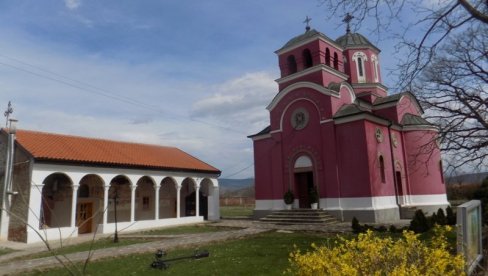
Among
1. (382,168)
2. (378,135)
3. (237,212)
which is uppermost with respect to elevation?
(378,135)

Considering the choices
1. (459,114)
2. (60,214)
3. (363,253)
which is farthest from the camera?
(60,214)

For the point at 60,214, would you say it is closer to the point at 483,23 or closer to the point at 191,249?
the point at 191,249

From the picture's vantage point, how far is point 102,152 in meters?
20.3

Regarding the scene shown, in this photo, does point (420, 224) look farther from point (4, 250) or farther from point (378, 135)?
point (4, 250)

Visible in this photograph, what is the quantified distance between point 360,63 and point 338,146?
8.53 metres

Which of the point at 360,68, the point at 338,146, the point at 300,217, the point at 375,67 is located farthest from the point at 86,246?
the point at 375,67

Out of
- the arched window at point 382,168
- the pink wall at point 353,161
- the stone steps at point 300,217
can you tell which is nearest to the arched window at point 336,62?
the pink wall at point 353,161

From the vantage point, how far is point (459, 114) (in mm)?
9023

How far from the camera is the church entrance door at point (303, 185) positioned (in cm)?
1986

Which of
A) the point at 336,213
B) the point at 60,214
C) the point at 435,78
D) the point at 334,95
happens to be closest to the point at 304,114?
the point at 334,95

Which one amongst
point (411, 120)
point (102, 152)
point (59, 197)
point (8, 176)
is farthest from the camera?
point (411, 120)

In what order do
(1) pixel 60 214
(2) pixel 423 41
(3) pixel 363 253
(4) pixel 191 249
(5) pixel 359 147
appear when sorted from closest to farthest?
1. (3) pixel 363 253
2. (2) pixel 423 41
3. (4) pixel 191 249
4. (5) pixel 359 147
5. (1) pixel 60 214

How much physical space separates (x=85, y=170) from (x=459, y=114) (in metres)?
16.5

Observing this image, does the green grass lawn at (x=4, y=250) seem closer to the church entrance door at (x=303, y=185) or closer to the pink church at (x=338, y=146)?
the pink church at (x=338, y=146)
